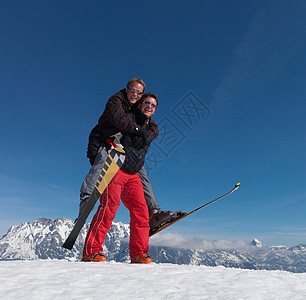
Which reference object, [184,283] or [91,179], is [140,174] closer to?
[91,179]

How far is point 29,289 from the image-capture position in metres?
1.95

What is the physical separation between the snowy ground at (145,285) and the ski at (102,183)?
5.64 feet

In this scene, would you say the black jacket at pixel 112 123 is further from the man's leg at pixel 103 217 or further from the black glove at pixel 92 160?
the man's leg at pixel 103 217

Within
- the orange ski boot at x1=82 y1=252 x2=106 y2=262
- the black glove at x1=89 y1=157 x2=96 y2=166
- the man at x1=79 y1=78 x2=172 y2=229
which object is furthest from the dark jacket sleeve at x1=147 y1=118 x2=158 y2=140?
the orange ski boot at x1=82 y1=252 x2=106 y2=262

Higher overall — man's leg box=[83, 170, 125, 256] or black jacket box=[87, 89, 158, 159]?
black jacket box=[87, 89, 158, 159]

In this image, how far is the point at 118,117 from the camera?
14.5 feet

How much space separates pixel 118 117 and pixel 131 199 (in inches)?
65.4

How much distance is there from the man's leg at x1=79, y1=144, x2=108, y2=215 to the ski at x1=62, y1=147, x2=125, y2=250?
8 centimetres

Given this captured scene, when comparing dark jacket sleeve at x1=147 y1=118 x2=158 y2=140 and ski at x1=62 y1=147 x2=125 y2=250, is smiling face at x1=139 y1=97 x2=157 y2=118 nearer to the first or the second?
dark jacket sleeve at x1=147 y1=118 x2=158 y2=140

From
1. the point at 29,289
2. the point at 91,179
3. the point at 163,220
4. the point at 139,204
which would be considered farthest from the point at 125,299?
the point at 163,220

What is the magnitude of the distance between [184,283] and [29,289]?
4.28 feet

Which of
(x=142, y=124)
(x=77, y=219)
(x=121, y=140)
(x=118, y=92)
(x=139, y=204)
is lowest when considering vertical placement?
(x=77, y=219)

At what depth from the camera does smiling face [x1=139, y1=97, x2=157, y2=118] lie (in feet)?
15.9

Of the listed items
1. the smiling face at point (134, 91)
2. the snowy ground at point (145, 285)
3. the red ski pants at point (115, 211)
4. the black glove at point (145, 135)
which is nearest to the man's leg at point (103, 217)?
the red ski pants at point (115, 211)
